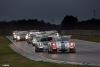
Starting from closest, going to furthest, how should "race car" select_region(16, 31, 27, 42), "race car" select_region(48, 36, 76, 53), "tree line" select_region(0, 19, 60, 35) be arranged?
1. "race car" select_region(48, 36, 76, 53)
2. "race car" select_region(16, 31, 27, 42)
3. "tree line" select_region(0, 19, 60, 35)

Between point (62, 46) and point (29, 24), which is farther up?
point (29, 24)

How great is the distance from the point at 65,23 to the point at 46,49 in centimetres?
12505

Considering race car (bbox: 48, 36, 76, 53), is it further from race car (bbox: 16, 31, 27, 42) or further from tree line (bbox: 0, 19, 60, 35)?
tree line (bbox: 0, 19, 60, 35)

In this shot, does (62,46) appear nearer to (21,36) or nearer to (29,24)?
(21,36)

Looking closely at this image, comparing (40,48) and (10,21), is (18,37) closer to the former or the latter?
(40,48)

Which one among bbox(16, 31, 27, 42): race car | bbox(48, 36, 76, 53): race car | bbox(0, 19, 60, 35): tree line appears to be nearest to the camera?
bbox(48, 36, 76, 53): race car

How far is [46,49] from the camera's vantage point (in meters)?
28.1

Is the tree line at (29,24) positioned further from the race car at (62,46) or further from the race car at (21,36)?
the race car at (62,46)

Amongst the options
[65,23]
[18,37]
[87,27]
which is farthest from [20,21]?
[18,37]

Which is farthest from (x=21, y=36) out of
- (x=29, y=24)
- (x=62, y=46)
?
(x=29, y=24)

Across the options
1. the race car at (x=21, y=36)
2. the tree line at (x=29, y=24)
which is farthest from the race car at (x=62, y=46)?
the tree line at (x=29, y=24)

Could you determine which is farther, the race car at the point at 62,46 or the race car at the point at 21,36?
the race car at the point at 21,36

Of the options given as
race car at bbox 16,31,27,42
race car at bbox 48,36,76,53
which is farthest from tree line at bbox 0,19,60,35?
race car at bbox 48,36,76,53

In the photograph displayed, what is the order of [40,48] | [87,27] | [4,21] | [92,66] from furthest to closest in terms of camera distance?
[4,21], [87,27], [40,48], [92,66]
